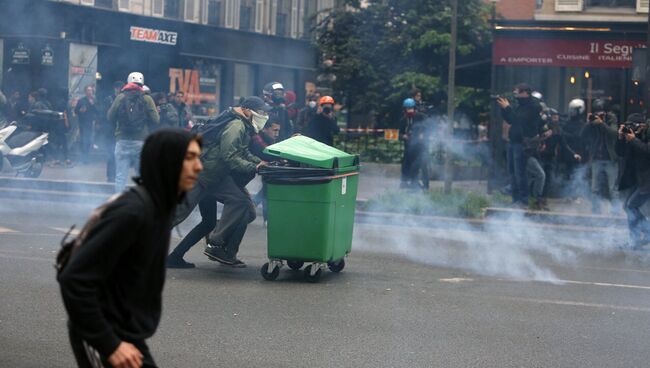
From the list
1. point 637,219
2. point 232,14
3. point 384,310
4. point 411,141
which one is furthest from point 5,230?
point 232,14

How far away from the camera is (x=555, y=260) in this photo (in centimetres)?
1152

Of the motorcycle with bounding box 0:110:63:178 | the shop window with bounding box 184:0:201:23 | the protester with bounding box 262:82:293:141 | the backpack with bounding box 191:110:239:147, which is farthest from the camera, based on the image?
the shop window with bounding box 184:0:201:23

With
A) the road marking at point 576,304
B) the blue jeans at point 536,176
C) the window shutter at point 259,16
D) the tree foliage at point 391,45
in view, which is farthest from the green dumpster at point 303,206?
the window shutter at point 259,16

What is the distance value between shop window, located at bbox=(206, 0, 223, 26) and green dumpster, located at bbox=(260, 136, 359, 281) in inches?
948

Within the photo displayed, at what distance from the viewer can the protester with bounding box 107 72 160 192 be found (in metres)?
13.8

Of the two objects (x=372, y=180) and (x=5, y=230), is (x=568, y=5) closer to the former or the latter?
(x=372, y=180)

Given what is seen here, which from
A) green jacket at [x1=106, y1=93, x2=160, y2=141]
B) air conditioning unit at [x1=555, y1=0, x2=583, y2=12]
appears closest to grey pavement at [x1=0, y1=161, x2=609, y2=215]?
green jacket at [x1=106, y1=93, x2=160, y2=141]

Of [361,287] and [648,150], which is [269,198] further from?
[648,150]

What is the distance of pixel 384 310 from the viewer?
8.23m

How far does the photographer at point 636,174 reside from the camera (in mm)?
12570

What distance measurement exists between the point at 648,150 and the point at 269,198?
5297 millimetres

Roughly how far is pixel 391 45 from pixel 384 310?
21.6 meters

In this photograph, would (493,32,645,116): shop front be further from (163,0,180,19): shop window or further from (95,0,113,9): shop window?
(163,0,180,19): shop window

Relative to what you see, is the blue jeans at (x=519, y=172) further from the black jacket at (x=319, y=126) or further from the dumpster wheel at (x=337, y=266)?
the dumpster wheel at (x=337, y=266)
